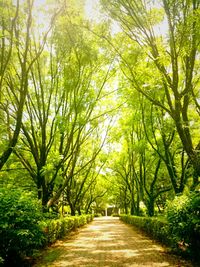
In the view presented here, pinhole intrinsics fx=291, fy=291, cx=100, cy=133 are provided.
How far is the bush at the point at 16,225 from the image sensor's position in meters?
7.50

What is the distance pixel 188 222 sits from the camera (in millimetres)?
8633

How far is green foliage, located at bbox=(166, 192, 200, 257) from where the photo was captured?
848 cm

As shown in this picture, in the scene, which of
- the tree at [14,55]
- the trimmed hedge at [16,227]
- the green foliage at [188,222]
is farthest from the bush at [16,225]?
the green foliage at [188,222]

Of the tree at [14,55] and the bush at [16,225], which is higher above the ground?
the tree at [14,55]

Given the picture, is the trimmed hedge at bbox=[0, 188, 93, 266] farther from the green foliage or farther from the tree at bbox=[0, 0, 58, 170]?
the green foliage

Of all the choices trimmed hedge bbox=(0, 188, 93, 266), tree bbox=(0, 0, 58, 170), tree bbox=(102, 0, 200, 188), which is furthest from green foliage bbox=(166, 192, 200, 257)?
tree bbox=(0, 0, 58, 170)

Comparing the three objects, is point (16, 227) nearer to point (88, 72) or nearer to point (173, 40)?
point (173, 40)

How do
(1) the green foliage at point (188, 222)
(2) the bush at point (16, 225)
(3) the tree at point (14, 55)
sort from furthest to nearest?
(3) the tree at point (14, 55) → (1) the green foliage at point (188, 222) → (2) the bush at point (16, 225)

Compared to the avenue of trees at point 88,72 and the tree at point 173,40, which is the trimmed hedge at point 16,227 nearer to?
the avenue of trees at point 88,72

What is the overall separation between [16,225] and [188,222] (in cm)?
494

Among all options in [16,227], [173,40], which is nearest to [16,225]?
[16,227]

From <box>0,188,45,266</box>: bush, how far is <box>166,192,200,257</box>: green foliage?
172 inches

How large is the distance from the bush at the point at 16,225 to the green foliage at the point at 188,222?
14.3ft

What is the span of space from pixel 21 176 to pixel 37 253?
46.4 feet
